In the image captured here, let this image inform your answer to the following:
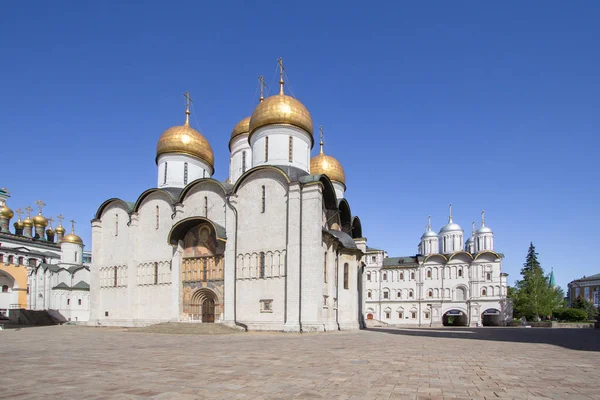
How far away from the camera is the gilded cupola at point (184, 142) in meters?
31.6

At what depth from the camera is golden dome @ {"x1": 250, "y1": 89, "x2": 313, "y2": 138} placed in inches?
1061

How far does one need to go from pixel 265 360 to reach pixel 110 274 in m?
24.3

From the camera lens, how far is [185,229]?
26.8m

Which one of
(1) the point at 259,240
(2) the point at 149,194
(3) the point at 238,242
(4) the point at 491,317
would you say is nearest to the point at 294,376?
(1) the point at 259,240

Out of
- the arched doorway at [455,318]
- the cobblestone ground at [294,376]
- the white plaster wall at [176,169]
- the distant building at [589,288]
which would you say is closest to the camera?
the cobblestone ground at [294,376]

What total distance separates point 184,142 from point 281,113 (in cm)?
877

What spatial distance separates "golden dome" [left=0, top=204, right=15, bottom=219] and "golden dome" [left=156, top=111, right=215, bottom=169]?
1180 inches

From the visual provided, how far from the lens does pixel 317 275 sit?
22.3 m

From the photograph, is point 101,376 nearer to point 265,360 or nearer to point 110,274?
point 265,360

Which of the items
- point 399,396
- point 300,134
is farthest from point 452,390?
point 300,134

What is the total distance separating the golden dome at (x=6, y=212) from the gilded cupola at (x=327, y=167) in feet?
126

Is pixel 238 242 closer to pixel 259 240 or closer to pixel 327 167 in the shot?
pixel 259 240

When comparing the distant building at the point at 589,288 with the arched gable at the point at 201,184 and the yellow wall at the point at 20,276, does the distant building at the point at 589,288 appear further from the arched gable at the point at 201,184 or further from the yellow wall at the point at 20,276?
the yellow wall at the point at 20,276

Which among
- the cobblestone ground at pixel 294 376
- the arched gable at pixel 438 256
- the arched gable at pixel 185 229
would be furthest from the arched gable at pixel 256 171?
the arched gable at pixel 438 256
